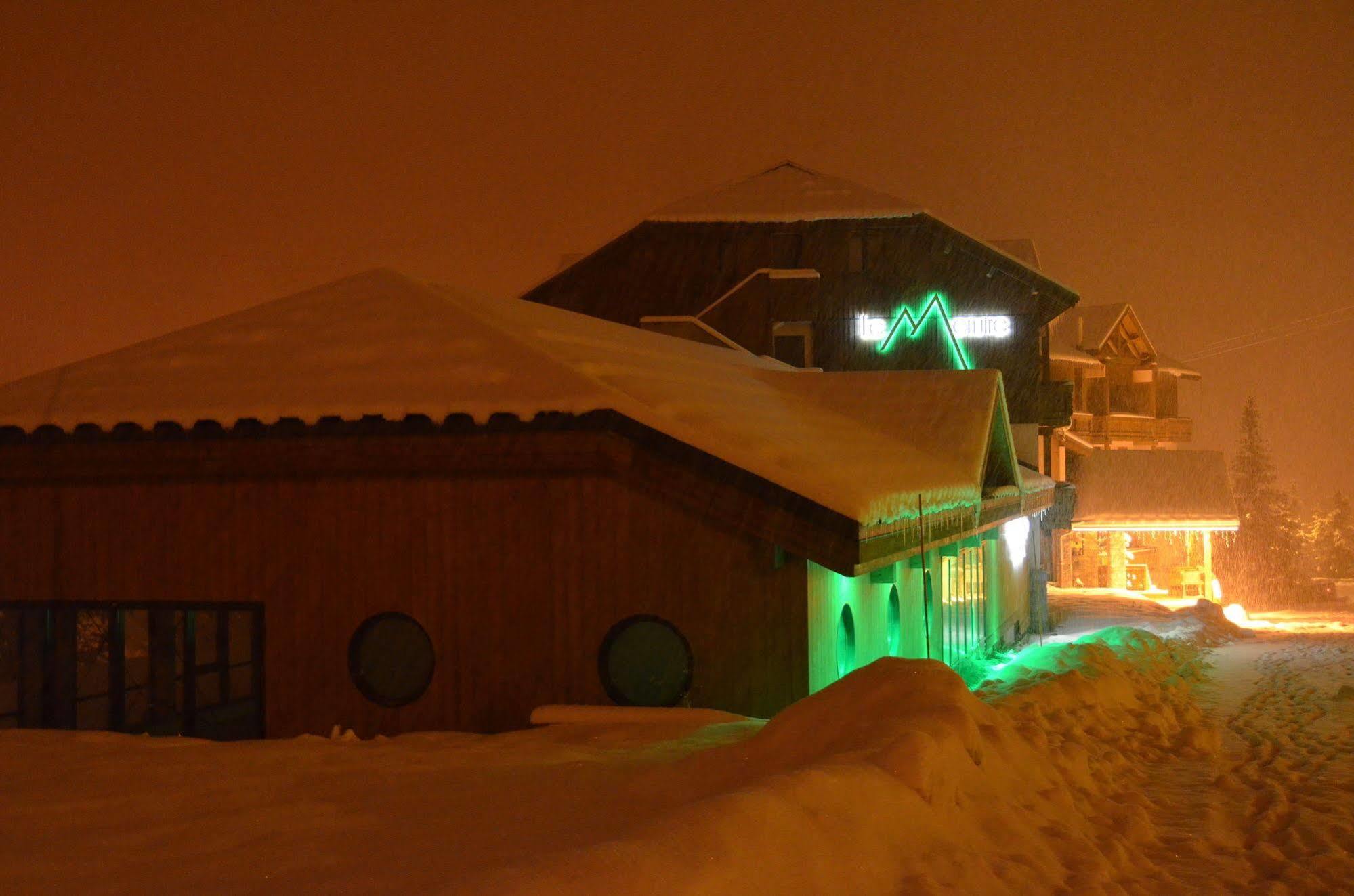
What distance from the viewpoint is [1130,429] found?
52281mm

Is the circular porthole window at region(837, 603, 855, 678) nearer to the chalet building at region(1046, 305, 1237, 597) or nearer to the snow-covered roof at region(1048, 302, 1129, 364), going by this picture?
the chalet building at region(1046, 305, 1237, 597)

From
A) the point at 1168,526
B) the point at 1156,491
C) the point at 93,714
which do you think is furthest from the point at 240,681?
the point at 1156,491

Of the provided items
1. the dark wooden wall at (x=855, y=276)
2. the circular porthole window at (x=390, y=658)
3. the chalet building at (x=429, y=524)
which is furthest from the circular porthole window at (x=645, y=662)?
the dark wooden wall at (x=855, y=276)

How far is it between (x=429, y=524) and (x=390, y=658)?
134cm

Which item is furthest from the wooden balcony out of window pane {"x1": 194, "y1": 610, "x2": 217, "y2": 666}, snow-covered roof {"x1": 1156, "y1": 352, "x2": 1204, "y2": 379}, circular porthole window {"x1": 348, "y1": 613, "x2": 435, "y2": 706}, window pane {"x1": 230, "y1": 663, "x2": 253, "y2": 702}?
circular porthole window {"x1": 348, "y1": 613, "x2": 435, "y2": 706}

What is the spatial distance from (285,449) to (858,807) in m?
7.60

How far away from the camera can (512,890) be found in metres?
4.62

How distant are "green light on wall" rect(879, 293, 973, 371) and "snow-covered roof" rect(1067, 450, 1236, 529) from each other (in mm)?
13712

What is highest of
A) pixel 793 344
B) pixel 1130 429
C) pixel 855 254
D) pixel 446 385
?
pixel 855 254

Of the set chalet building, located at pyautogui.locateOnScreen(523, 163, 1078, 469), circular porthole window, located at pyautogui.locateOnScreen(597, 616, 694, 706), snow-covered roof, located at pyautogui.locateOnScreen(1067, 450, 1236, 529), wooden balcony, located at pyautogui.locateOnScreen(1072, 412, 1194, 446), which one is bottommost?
circular porthole window, located at pyautogui.locateOnScreen(597, 616, 694, 706)

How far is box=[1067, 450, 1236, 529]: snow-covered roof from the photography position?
131ft

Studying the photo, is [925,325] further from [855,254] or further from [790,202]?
[790,202]

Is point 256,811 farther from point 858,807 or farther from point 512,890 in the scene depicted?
point 858,807

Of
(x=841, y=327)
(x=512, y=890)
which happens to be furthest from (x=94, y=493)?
(x=841, y=327)
